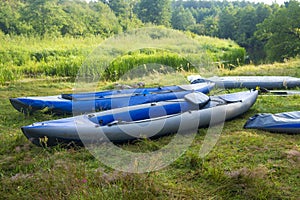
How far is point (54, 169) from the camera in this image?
270 centimetres

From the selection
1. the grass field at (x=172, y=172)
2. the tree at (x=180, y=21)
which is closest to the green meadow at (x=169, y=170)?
the grass field at (x=172, y=172)

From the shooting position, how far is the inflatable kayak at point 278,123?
354 centimetres

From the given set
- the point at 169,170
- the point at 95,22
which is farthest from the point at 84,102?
the point at 95,22

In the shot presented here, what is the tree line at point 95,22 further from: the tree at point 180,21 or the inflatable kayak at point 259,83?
the inflatable kayak at point 259,83

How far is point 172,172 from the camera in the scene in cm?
274

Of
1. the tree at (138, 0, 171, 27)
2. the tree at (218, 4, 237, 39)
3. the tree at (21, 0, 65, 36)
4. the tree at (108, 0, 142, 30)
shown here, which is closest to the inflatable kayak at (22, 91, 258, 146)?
the tree at (21, 0, 65, 36)

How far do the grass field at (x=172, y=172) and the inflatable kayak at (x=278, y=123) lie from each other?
3.5 inches

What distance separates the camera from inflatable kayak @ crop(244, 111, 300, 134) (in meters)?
3.54

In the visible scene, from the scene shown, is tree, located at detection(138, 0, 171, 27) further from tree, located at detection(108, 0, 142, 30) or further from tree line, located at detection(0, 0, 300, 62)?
tree, located at detection(108, 0, 142, 30)

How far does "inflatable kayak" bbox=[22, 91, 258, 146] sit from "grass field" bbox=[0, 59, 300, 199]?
0.11 metres

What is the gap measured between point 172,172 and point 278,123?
1514 mm

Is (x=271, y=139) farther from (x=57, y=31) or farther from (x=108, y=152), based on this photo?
(x=57, y=31)

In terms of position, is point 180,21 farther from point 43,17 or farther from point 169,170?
point 169,170

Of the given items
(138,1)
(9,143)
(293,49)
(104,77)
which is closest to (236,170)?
(9,143)
